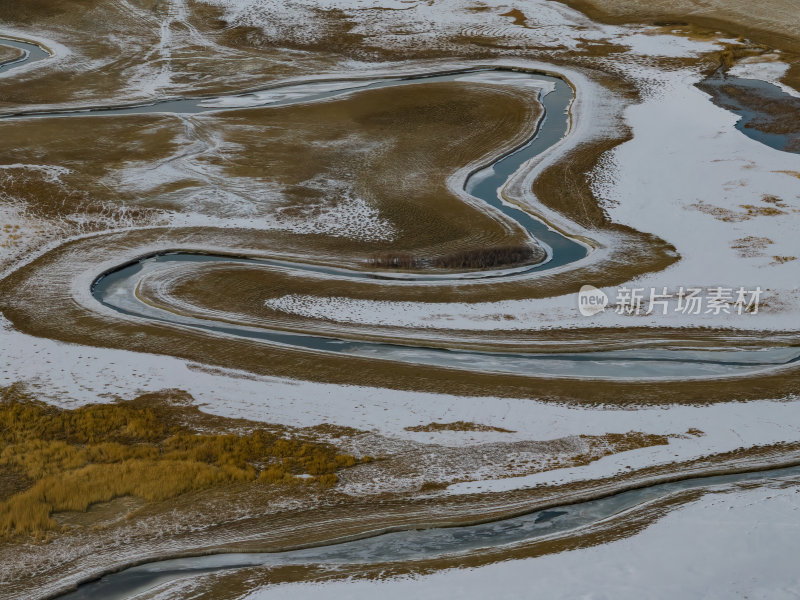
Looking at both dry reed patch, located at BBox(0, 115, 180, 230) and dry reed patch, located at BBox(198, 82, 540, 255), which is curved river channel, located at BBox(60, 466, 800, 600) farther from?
dry reed patch, located at BBox(0, 115, 180, 230)

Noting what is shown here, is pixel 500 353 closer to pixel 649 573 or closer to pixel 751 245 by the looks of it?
pixel 649 573

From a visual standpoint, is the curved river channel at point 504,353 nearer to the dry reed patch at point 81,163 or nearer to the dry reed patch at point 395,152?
the dry reed patch at point 395,152

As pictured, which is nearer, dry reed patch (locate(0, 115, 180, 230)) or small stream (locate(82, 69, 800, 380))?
small stream (locate(82, 69, 800, 380))

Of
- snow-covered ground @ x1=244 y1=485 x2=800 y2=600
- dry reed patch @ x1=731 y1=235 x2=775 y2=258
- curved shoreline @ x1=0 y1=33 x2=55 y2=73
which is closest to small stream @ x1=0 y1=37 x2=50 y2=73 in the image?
curved shoreline @ x1=0 y1=33 x2=55 y2=73

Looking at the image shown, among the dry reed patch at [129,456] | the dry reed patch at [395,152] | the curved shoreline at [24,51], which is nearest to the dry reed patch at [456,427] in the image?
the dry reed patch at [129,456]

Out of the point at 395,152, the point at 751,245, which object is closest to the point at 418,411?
the point at 751,245
